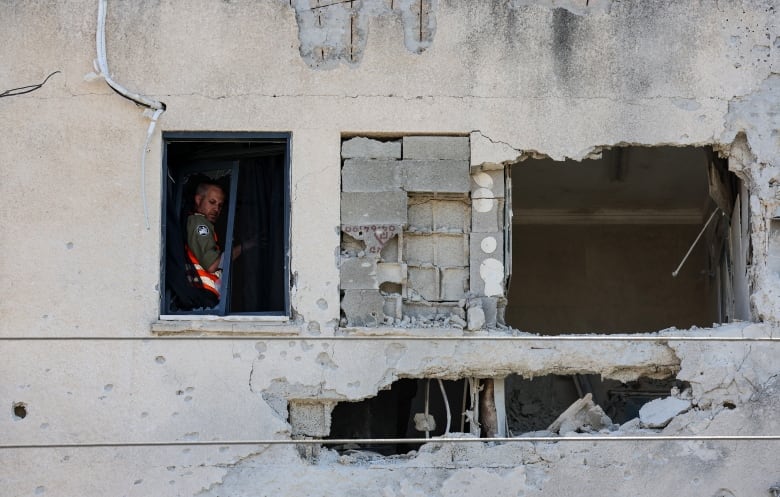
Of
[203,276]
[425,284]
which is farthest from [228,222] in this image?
[425,284]

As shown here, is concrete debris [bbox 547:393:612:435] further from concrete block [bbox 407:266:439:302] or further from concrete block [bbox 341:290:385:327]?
concrete block [bbox 341:290:385:327]

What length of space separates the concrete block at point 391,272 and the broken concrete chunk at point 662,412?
1.97m

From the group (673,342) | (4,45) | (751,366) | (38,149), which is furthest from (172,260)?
(751,366)

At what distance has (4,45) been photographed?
352 inches

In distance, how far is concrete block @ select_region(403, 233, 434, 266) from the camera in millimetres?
8953

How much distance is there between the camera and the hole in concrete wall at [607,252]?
530 inches

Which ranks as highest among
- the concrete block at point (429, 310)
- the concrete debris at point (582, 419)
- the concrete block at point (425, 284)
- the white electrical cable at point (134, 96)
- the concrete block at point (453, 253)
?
the white electrical cable at point (134, 96)

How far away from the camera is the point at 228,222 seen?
29.9ft

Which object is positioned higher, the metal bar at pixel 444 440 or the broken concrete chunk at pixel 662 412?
the broken concrete chunk at pixel 662 412

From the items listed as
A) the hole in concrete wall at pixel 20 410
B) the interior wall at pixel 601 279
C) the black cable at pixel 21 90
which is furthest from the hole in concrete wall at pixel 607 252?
the hole in concrete wall at pixel 20 410

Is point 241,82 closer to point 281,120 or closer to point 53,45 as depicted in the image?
point 281,120

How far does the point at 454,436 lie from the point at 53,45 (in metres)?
4.00

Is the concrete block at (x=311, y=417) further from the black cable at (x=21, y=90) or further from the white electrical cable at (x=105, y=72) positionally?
the black cable at (x=21, y=90)

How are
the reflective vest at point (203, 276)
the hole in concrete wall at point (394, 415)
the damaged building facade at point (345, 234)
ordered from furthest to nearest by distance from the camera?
1. the hole in concrete wall at point (394, 415)
2. the reflective vest at point (203, 276)
3. the damaged building facade at point (345, 234)
